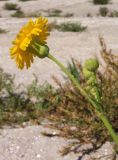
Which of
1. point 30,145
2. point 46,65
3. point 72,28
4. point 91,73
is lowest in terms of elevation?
point 72,28

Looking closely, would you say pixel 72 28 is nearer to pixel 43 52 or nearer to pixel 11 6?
pixel 43 52

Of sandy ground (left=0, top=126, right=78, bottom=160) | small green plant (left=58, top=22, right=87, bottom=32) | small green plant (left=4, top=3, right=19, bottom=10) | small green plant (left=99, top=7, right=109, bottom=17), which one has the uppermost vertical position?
sandy ground (left=0, top=126, right=78, bottom=160)

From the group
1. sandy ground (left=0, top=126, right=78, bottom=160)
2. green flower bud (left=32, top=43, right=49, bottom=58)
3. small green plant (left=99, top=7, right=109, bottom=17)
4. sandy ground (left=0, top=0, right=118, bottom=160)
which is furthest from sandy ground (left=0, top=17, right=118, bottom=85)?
small green plant (left=99, top=7, right=109, bottom=17)

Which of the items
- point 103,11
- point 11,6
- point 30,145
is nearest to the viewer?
point 30,145

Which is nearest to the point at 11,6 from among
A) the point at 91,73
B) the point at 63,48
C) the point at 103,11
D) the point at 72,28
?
the point at 103,11

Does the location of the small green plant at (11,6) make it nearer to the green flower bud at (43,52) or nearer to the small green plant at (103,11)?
the small green plant at (103,11)

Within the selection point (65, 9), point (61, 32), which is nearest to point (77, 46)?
point (61, 32)

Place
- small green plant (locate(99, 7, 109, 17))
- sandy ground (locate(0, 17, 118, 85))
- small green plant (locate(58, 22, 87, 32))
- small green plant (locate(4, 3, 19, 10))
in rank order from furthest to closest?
small green plant (locate(4, 3, 19, 10))
small green plant (locate(99, 7, 109, 17))
small green plant (locate(58, 22, 87, 32))
sandy ground (locate(0, 17, 118, 85))

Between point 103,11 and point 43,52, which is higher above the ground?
point 43,52

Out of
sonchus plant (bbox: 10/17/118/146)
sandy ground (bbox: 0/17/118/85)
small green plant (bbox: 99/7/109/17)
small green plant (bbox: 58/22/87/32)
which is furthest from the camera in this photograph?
small green plant (bbox: 99/7/109/17)

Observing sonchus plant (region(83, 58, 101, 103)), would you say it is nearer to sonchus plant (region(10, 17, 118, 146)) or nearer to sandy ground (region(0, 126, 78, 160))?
sonchus plant (region(10, 17, 118, 146))
